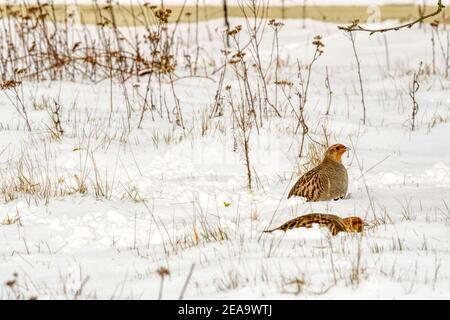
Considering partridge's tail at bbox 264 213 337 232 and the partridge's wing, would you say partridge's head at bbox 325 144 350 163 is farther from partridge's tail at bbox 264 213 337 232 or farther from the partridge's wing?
partridge's tail at bbox 264 213 337 232

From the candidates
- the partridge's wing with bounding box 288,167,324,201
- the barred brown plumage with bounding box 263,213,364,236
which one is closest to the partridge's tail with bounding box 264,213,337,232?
the barred brown plumage with bounding box 263,213,364,236

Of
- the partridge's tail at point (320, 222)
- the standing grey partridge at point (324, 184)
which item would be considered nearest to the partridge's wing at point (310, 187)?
the standing grey partridge at point (324, 184)

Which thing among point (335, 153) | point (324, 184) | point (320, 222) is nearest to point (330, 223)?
point (320, 222)

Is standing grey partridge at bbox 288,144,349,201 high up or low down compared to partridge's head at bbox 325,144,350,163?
down

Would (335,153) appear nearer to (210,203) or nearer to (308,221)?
(210,203)

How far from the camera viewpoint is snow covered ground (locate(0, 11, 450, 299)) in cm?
325

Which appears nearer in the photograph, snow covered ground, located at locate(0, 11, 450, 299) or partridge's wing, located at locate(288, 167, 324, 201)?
snow covered ground, located at locate(0, 11, 450, 299)

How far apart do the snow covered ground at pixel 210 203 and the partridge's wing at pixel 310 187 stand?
111mm

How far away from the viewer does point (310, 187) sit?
4910 mm

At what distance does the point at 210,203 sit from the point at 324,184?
0.82 metres

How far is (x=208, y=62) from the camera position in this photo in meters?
11.8

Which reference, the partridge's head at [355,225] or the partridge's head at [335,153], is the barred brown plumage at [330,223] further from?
the partridge's head at [335,153]

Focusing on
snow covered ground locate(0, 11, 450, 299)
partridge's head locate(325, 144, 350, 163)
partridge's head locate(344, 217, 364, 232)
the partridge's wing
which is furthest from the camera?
partridge's head locate(325, 144, 350, 163)

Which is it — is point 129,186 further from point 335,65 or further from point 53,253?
point 335,65
